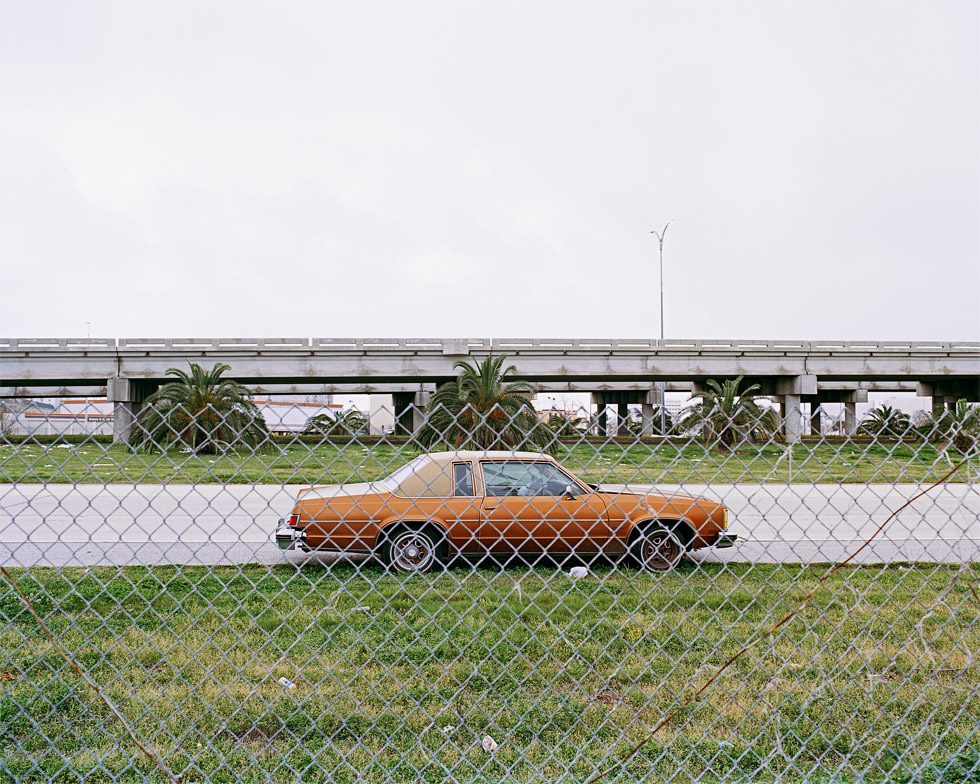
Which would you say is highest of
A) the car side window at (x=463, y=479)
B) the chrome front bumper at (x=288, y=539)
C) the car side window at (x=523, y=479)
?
the car side window at (x=463, y=479)

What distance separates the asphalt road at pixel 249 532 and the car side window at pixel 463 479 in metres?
1.62

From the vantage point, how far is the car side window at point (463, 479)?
21.3 ft

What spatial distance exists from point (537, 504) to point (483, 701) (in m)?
2.89

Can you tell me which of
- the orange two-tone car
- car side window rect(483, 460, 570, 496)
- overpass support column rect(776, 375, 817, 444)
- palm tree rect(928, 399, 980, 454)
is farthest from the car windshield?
overpass support column rect(776, 375, 817, 444)

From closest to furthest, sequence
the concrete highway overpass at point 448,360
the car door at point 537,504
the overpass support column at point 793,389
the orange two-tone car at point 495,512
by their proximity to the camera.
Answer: the orange two-tone car at point 495,512, the car door at point 537,504, the concrete highway overpass at point 448,360, the overpass support column at point 793,389

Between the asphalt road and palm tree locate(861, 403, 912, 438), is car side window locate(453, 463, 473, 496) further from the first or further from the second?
palm tree locate(861, 403, 912, 438)

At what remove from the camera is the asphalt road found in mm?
6488

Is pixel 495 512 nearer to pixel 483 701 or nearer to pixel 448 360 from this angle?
pixel 483 701

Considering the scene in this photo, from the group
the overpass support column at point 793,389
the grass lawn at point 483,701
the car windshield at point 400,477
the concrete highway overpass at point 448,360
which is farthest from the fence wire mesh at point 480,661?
the overpass support column at point 793,389

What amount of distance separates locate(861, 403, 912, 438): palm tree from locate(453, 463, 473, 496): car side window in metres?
3.14

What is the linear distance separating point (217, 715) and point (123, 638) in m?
1.68

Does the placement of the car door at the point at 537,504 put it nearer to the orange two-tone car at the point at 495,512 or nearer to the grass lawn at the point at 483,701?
the orange two-tone car at the point at 495,512

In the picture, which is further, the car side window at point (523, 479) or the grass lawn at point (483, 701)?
the car side window at point (523, 479)

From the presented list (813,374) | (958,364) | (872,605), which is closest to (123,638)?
(872,605)
